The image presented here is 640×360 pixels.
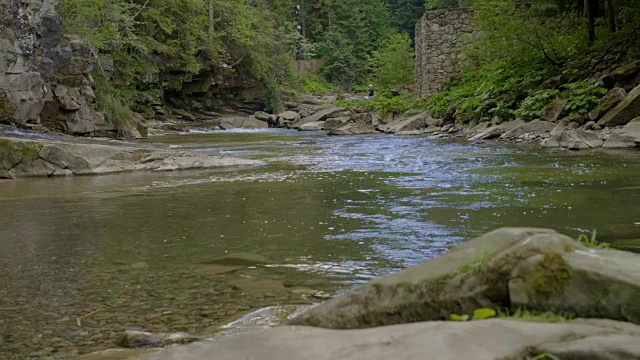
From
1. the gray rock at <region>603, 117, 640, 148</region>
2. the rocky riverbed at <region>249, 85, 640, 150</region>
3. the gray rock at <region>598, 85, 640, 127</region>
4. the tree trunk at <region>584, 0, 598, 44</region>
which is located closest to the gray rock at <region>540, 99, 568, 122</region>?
the rocky riverbed at <region>249, 85, 640, 150</region>

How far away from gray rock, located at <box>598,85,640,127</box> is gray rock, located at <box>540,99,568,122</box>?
1.79m

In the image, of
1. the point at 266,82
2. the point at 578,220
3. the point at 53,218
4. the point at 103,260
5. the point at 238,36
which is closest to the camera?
the point at 103,260

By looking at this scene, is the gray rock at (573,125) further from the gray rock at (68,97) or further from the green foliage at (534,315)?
the gray rock at (68,97)

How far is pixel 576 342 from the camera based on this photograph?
78.8 inches

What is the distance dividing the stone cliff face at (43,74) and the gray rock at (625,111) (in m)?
12.9

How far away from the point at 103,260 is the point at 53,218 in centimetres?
224

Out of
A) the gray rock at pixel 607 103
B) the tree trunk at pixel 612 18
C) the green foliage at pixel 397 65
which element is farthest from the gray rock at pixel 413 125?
the green foliage at pixel 397 65

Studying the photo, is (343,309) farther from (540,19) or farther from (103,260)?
(540,19)

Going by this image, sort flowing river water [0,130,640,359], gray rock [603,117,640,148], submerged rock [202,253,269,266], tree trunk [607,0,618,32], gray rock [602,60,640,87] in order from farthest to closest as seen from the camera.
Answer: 1. tree trunk [607,0,618,32]
2. gray rock [602,60,640,87]
3. gray rock [603,117,640,148]
4. submerged rock [202,253,269,266]
5. flowing river water [0,130,640,359]

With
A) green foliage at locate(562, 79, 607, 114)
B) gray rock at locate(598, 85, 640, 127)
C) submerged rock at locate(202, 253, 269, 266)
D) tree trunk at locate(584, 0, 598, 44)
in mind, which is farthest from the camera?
tree trunk at locate(584, 0, 598, 44)

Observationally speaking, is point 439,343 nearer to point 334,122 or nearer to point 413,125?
point 413,125

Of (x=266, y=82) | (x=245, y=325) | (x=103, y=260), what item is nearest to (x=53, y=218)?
(x=103, y=260)

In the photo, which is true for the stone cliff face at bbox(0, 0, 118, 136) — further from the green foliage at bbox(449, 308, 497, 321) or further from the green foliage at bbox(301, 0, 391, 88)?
the green foliage at bbox(301, 0, 391, 88)

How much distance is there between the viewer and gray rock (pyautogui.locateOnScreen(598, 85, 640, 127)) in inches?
471
